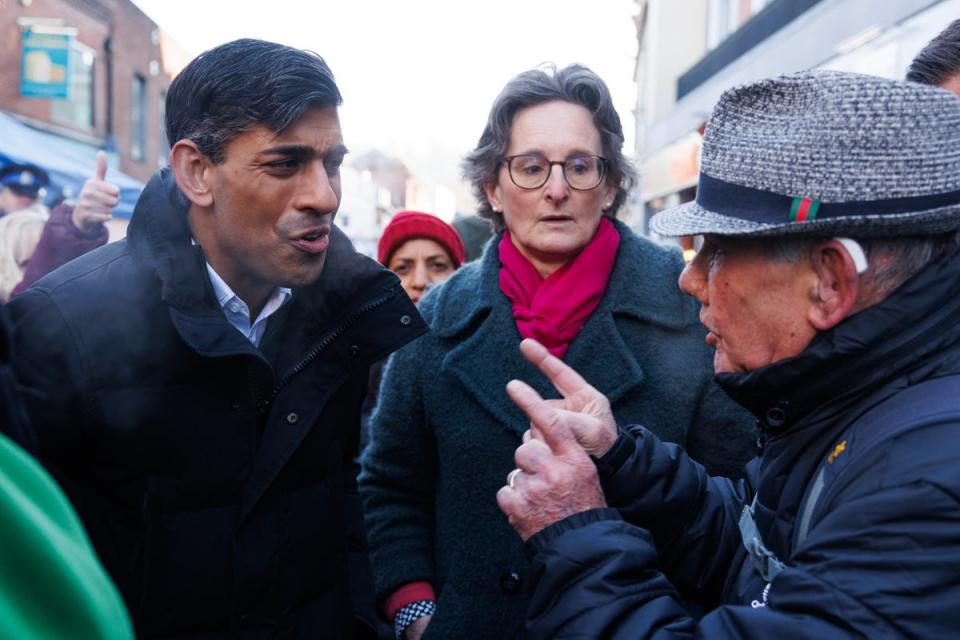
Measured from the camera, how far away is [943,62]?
2516 mm

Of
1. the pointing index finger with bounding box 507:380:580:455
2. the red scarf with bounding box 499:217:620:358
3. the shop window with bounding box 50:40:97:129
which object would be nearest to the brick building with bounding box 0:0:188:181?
the shop window with bounding box 50:40:97:129

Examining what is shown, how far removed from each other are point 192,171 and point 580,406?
50.2 inches

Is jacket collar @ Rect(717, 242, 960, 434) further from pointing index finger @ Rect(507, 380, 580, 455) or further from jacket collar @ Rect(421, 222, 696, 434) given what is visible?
jacket collar @ Rect(421, 222, 696, 434)

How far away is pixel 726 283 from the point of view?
160 cm

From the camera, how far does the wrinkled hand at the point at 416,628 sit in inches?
101

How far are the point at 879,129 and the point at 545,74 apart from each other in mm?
1600

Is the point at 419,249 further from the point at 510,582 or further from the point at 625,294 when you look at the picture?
the point at 510,582

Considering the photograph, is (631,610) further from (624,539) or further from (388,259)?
(388,259)

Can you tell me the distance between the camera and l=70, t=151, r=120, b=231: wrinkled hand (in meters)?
3.68

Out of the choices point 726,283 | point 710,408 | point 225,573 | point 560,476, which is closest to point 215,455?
point 225,573

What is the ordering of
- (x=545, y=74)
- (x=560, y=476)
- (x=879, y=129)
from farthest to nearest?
(x=545, y=74)
(x=560, y=476)
(x=879, y=129)

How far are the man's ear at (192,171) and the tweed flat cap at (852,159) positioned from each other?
146 cm

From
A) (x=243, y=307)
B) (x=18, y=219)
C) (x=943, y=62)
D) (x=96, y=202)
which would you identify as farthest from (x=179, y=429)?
(x=18, y=219)

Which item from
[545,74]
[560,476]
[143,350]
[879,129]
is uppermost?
[879,129]
